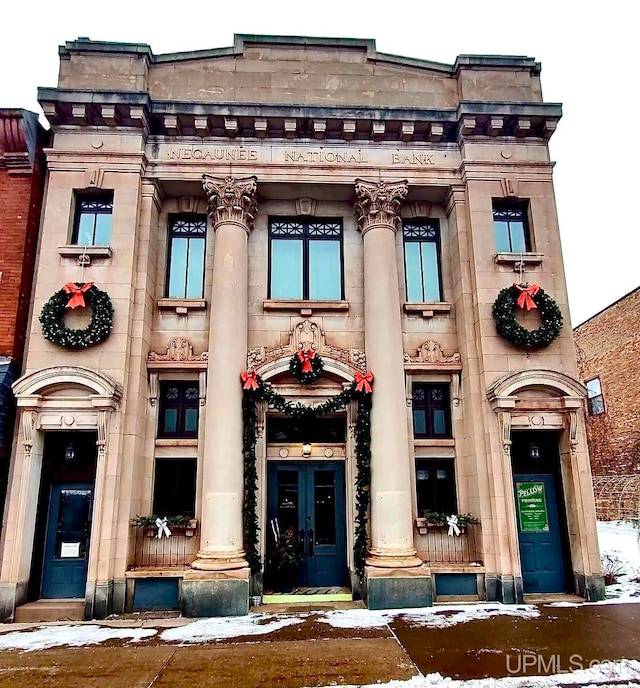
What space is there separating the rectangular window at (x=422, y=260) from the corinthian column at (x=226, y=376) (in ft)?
12.8

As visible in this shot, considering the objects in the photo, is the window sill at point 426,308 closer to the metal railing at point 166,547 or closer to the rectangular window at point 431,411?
the rectangular window at point 431,411

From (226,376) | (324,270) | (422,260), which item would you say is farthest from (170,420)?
(422,260)

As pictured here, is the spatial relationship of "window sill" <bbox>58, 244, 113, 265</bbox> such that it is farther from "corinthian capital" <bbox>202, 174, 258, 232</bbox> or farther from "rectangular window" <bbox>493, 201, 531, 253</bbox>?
"rectangular window" <bbox>493, 201, 531, 253</bbox>

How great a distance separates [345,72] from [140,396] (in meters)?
9.16

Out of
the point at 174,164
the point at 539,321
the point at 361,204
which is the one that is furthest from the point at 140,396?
the point at 539,321

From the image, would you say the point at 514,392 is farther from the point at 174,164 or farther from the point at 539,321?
the point at 174,164

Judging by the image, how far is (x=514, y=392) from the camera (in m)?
11.1

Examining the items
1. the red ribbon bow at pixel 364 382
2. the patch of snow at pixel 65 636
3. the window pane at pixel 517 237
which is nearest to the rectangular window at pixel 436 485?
the red ribbon bow at pixel 364 382

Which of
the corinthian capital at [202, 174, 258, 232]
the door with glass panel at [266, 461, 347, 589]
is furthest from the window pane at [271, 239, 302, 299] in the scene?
the door with glass panel at [266, 461, 347, 589]

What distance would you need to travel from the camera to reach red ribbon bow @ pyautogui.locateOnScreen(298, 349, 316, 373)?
37.6 feet

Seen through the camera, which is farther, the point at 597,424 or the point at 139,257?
the point at 597,424

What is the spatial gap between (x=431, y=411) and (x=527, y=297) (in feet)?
10.8

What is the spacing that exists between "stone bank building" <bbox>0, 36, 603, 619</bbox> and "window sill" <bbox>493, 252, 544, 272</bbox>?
76 mm

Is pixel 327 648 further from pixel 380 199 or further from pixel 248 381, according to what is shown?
pixel 380 199
